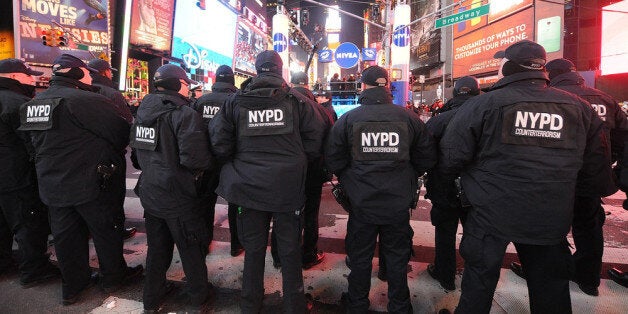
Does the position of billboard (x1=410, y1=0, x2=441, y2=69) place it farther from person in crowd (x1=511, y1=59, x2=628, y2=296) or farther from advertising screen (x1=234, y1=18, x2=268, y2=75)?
person in crowd (x1=511, y1=59, x2=628, y2=296)

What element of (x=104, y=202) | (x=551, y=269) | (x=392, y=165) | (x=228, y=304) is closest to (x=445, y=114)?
(x=392, y=165)

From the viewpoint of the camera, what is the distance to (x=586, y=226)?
3094 millimetres

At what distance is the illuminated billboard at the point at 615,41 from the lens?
17.8 meters

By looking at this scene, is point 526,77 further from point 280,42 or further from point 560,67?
point 280,42

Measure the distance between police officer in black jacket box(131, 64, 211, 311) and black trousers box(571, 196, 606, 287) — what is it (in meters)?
3.65

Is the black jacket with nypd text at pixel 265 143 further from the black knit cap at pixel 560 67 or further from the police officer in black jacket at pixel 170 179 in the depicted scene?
the black knit cap at pixel 560 67

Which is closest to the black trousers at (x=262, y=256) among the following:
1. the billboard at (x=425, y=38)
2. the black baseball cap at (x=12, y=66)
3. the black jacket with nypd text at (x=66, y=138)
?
the black jacket with nypd text at (x=66, y=138)

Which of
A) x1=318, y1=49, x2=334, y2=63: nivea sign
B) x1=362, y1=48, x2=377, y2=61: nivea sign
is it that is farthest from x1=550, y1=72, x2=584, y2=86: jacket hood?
x1=318, y1=49, x2=334, y2=63: nivea sign

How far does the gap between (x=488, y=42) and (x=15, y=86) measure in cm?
2850

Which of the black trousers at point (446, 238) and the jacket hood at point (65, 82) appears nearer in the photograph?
the jacket hood at point (65, 82)

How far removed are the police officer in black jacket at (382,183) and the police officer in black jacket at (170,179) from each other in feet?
4.33

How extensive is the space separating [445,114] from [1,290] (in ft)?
16.6

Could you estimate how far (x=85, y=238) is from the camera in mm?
3195

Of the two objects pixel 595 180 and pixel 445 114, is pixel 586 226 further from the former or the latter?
pixel 445 114
